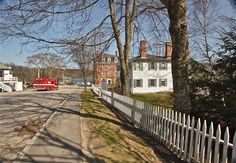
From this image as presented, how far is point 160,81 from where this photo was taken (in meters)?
64.9

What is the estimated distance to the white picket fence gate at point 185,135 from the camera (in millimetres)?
6278

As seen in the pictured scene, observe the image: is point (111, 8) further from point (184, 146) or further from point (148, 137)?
point (184, 146)

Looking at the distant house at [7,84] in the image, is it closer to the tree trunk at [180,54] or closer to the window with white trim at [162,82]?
the window with white trim at [162,82]

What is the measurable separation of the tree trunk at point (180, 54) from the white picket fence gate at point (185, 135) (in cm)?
57

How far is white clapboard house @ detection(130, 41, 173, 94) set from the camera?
207 feet

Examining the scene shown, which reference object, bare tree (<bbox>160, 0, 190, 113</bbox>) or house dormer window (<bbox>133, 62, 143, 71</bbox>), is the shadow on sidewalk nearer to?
bare tree (<bbox>160, 0, 190, 113</bbox>)

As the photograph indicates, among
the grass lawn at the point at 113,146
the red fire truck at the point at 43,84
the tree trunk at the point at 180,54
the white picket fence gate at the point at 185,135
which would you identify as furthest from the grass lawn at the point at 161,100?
the red fire truck at the point at 43,84

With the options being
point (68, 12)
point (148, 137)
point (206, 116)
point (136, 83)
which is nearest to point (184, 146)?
point (148, 137)

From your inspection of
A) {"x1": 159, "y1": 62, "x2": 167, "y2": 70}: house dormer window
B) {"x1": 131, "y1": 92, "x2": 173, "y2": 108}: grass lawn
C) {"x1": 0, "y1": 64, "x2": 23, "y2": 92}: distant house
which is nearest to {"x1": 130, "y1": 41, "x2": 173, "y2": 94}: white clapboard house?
{"x1": 159, "y1": 62, "x2": 167, "y2": 70}: house dormer window

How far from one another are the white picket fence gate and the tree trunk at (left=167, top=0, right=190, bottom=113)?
1.86 ft

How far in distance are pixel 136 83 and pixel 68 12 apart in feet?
160

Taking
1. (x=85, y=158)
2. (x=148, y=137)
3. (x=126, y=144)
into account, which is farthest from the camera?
(x=148, y=137)

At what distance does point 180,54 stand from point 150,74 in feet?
181

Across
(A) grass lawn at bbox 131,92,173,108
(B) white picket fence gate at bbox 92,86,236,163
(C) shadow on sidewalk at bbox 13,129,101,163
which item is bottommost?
(A) grass lawn at bbox 131,92,173,108
